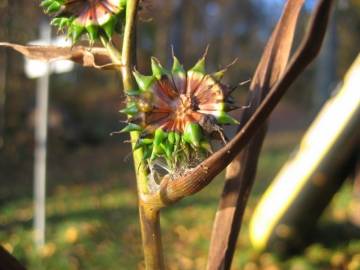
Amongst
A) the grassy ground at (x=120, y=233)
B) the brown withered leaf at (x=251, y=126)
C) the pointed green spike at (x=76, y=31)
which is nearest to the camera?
the brown withered leaf at (x=251, y=126)

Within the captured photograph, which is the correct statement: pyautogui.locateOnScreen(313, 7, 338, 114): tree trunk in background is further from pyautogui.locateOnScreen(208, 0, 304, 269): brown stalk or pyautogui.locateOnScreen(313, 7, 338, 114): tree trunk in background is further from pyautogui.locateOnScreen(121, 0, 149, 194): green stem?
pyautogui.locateOnScreen(121, 0, 149, 194): green stem

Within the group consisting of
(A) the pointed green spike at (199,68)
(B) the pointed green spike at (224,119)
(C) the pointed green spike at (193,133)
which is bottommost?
(C) the pointed green spike at (193,133)

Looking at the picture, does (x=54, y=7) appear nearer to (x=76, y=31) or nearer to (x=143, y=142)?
(x=76, y=31)

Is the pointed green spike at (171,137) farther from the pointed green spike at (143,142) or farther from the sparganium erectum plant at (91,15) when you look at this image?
the sparganium erectum plant at (91,15)

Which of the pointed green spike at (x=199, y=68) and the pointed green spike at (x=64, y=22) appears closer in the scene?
the pointed green spike at (x=199, y=68)

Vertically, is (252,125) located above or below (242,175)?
above

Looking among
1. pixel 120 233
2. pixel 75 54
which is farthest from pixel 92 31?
pixel 120 233

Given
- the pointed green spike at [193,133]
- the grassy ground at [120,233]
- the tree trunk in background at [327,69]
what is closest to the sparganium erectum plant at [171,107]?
the pointed green spike at [193,133]
